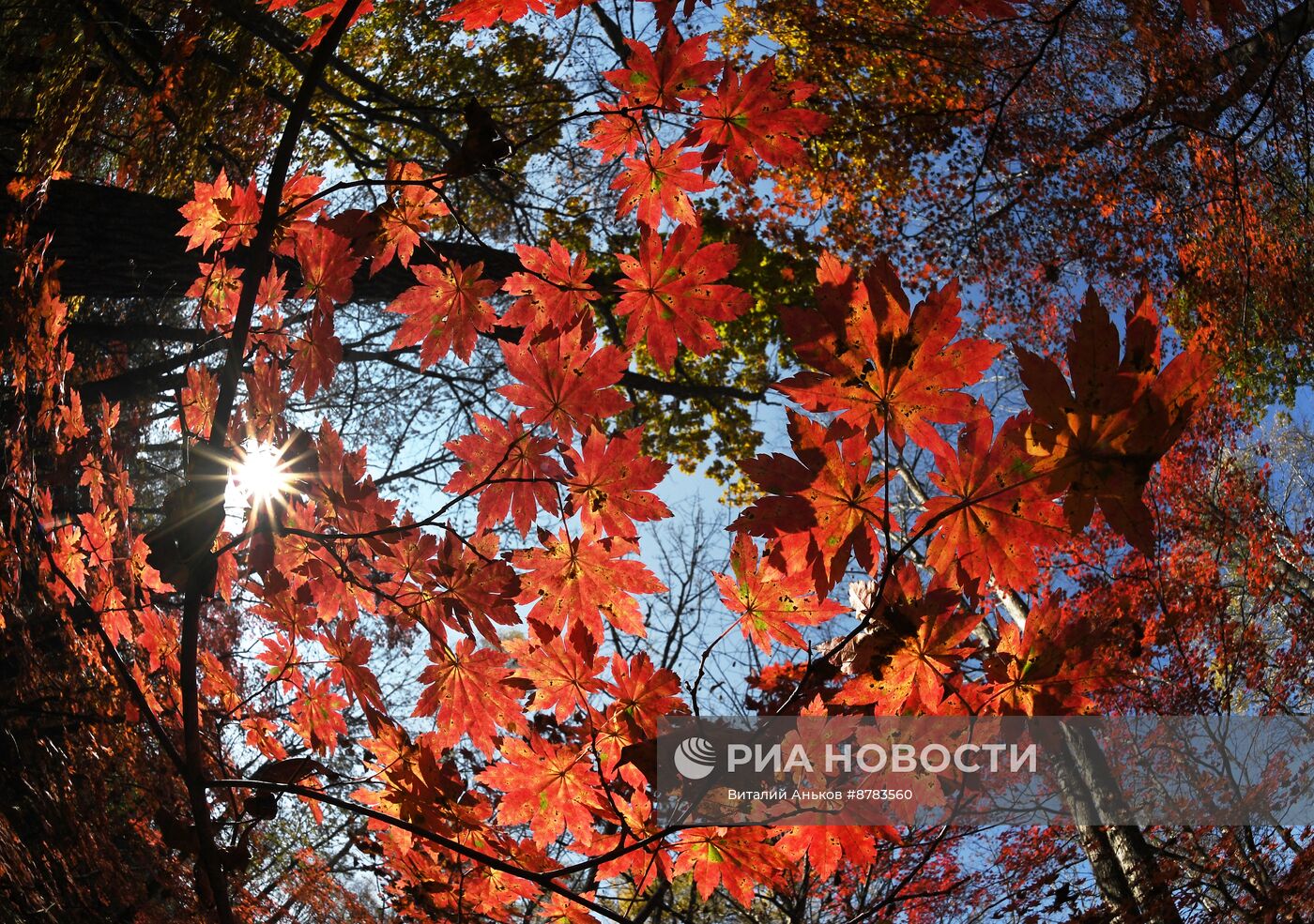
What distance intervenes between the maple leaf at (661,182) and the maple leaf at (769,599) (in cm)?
77

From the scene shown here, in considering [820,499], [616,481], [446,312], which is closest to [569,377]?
[616,481]

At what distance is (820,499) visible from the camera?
1038 millimetres

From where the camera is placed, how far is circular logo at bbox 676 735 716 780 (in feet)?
4.43

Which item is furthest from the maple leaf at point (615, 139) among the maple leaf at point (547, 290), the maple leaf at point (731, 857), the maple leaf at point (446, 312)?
the maple leaf at point (731, 857)

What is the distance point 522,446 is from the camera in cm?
145

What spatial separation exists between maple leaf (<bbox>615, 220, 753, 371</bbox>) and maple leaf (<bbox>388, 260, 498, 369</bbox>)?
0.33 meters

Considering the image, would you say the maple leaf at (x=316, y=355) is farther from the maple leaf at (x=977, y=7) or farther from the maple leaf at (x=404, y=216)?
the maple leaf at (x=977, y=7)

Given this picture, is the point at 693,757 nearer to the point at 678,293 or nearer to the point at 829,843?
the point at 829,843

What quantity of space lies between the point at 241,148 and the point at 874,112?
21.4ft

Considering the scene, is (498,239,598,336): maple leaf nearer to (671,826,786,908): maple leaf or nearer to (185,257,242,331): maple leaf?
(185,257,242,331): maple leaf

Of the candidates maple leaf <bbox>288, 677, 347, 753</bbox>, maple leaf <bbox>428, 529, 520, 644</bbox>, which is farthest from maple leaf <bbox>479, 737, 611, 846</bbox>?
maple leaf <bbox>288, 677, 347, 753</bbox>

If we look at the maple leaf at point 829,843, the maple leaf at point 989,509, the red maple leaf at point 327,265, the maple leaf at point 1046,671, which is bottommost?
the maple leaf at point 829,843

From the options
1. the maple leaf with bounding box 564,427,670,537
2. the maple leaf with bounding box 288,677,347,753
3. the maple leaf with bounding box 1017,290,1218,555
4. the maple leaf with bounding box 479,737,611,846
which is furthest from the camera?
the maple leaf with bounding box 288,677,347,753

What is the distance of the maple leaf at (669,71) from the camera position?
151 centimetres
